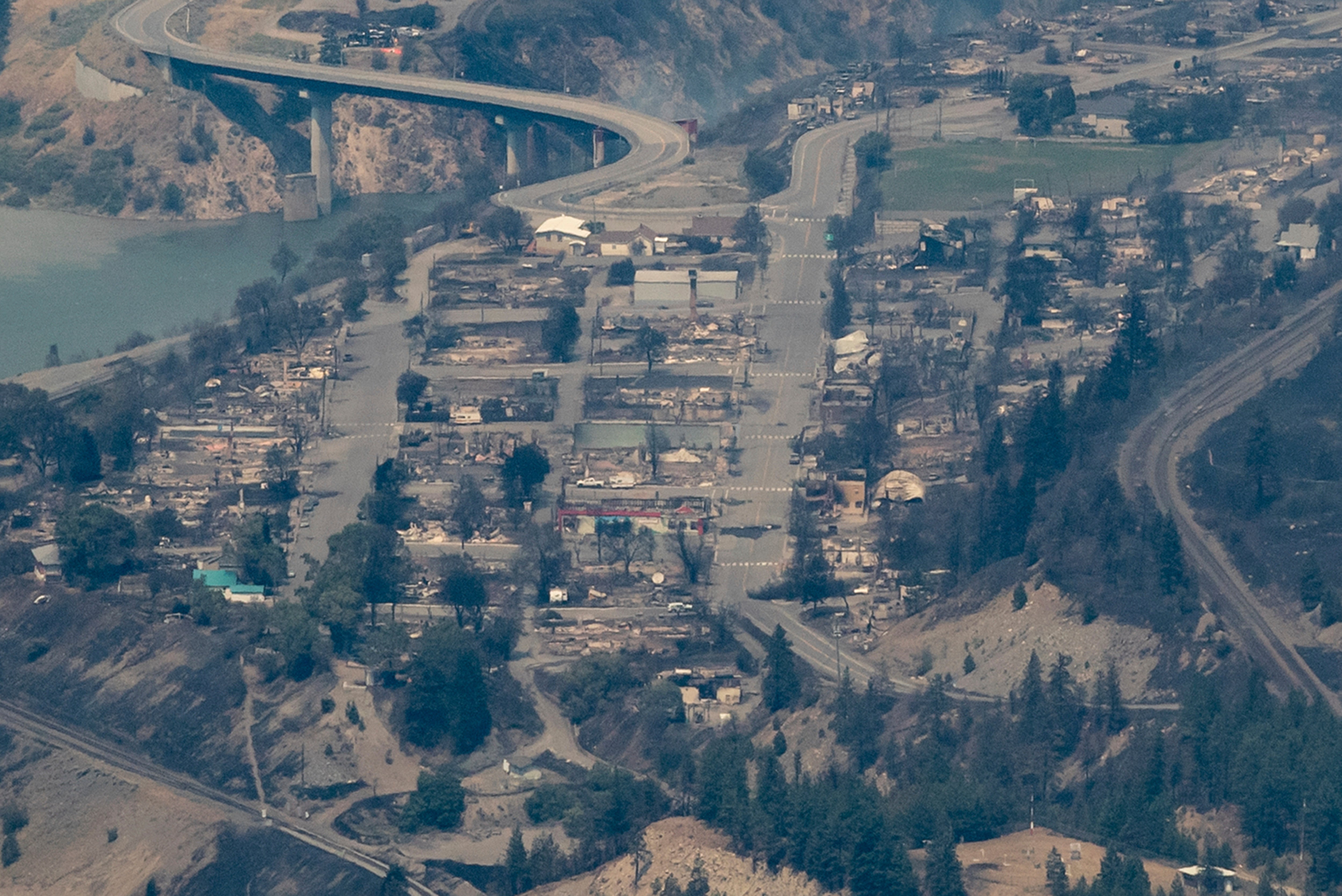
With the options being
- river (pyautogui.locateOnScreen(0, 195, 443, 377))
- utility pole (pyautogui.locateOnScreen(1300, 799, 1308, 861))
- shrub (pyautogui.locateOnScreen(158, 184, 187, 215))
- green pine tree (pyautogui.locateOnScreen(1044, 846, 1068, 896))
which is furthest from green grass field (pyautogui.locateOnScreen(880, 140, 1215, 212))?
green pine tree (pyautogui.locateOnScreen(1044, 846, 1068, 896))

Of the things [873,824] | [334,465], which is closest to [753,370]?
[334,465]

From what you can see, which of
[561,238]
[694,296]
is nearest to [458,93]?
[561,238]

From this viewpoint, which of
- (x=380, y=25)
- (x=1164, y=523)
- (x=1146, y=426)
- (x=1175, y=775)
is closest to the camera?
(x=1175, y=775)

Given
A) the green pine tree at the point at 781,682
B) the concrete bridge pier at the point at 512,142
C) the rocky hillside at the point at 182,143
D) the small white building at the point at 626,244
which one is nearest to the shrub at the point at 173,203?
the rocky hillside at the point at 182,143

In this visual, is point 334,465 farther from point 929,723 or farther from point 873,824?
point 873,824

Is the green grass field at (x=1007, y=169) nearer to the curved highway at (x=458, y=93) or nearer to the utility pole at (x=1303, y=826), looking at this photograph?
the curved highway at (x=458, y=93)

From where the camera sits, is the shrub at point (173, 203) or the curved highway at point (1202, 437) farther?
the shrub at point (173, 203)
